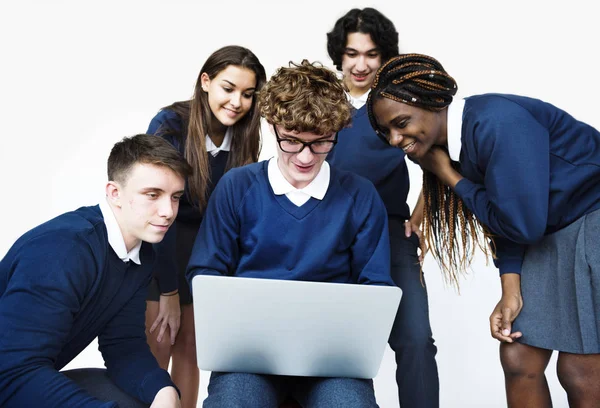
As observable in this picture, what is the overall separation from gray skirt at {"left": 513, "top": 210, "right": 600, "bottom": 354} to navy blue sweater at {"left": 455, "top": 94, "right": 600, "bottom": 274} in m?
0.05

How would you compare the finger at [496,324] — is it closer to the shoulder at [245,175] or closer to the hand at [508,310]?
the hand at [508,310]

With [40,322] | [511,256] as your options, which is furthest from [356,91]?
[40,322]

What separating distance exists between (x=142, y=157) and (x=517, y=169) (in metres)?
0.99

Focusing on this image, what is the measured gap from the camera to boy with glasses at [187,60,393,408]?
1.92 metres

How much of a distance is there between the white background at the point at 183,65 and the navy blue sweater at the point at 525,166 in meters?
1.38

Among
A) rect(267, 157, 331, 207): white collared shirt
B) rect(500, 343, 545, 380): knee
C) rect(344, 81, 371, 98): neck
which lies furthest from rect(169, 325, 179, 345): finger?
rect(500, 343, 545, 380): knee

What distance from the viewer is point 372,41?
2451mm

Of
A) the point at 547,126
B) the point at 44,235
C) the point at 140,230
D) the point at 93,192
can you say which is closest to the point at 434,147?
the point at 547,126

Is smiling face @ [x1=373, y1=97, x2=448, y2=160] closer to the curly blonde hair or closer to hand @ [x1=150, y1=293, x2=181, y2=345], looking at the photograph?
the curly blonde hair

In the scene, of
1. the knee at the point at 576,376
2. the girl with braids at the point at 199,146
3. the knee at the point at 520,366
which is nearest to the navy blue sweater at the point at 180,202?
the girl with braids at the point at 199,146

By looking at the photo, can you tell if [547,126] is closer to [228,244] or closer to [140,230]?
[228,244]

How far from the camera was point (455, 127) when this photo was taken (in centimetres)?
198

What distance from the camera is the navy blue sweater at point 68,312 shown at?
167 cm

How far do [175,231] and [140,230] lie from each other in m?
0.46
